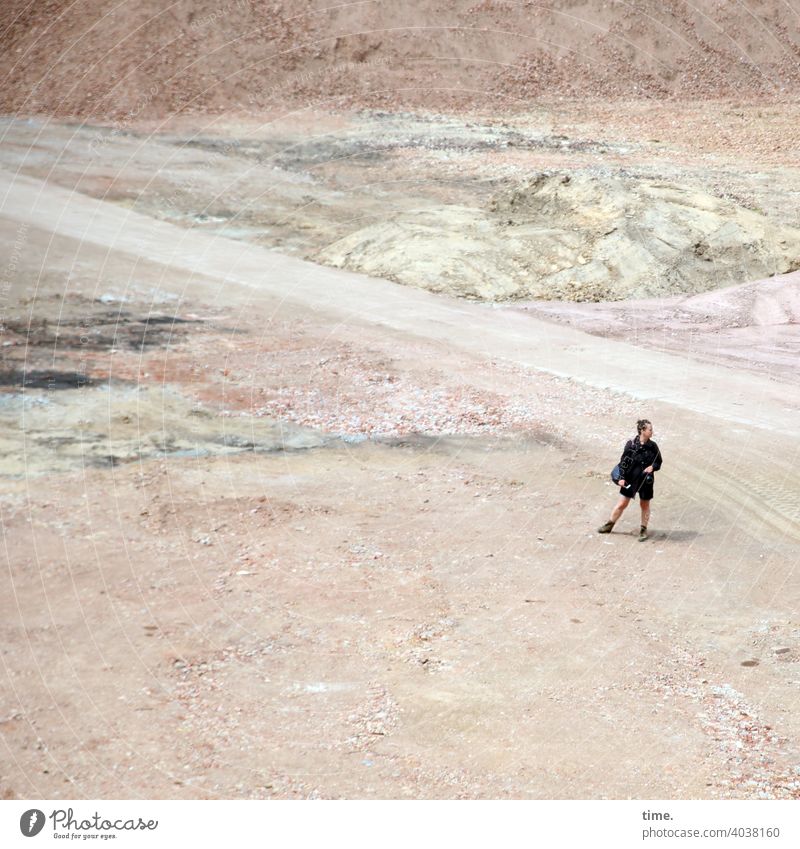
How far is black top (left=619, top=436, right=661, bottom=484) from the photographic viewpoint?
15.8m

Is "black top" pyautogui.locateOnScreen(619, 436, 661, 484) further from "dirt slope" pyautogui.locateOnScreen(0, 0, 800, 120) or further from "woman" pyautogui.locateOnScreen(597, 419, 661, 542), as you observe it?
"dirt slope" pyautogui.locateOnScreen(0, 0, 800, 120)

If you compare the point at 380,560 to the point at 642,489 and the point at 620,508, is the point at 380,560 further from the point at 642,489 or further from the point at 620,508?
A: the point at 642,489

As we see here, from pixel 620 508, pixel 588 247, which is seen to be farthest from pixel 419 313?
pixel 620 508

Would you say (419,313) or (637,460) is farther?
(419,313)

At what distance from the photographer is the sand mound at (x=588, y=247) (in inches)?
1224

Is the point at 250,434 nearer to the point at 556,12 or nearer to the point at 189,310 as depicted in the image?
the point at 189,310

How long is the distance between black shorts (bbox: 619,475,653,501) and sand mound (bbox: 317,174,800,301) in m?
15.1

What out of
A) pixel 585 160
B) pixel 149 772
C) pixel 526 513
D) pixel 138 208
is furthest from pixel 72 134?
pixel 149 772

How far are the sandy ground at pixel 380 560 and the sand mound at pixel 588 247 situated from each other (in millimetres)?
3648

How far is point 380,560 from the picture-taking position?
15.5 metres

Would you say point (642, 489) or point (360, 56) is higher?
point (360, 56)

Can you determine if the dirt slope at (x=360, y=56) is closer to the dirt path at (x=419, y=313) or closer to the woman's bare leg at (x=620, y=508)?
the dirt path at (x=419, y=313)

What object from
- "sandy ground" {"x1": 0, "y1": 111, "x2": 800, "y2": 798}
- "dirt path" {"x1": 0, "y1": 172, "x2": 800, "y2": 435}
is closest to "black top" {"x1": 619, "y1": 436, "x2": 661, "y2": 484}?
"sandy ground" {"x1": 0, "y1": 111, "x2": 800, "y2": 798}

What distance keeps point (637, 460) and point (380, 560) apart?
391 cm
